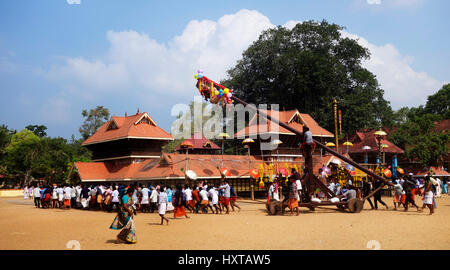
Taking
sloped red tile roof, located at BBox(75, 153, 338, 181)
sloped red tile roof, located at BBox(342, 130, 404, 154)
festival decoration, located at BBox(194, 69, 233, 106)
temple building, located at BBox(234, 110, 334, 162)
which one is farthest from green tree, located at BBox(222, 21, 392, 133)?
festival decoration, located at BBox(194, 69, 233, 106)

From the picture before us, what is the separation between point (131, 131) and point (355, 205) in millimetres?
16465

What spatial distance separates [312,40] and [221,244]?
42424 millimetres

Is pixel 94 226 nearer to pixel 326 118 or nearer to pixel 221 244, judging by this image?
pixel 221 244

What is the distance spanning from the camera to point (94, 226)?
14.4m

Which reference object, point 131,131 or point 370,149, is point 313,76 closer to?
point 370,149

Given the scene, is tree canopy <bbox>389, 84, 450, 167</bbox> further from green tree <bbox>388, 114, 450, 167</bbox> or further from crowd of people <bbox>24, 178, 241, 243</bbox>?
crowd of people <bbox>24, 178, 241, 243</bbox>

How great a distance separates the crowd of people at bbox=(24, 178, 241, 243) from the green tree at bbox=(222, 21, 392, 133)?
26694 mm

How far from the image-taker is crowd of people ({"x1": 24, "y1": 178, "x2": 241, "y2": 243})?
1080cm

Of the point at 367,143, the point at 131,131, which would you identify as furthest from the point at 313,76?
the point at 131,131

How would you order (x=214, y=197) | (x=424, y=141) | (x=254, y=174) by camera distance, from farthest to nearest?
(x=424, y=141)
(x=254, y=174)
(x=214, y=197)

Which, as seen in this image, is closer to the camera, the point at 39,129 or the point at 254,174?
the point at 254,174

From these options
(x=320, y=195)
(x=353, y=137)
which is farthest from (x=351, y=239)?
(x=353, y=137)

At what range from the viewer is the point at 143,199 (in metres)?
19.9

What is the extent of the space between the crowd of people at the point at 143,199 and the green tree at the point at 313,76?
26.7m
